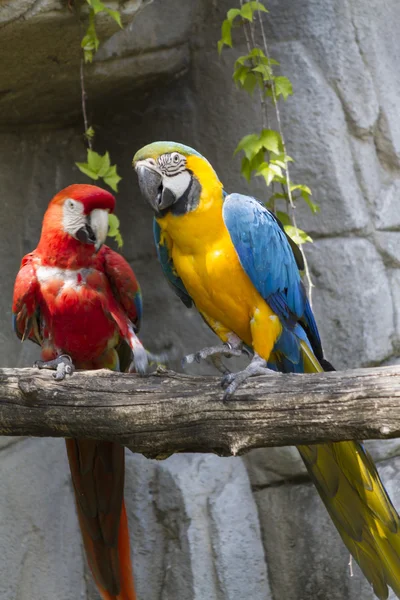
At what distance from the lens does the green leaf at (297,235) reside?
282 cm

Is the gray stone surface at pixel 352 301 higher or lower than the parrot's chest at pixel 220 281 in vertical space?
higher

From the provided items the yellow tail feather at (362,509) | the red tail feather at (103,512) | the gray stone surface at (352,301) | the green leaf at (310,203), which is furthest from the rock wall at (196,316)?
the yellow tail feather at (362,509)

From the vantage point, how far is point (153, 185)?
211cm

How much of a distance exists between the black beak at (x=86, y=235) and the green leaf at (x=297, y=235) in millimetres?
718

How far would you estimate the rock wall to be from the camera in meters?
2.96

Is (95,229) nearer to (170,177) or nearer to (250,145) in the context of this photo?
(170,177)

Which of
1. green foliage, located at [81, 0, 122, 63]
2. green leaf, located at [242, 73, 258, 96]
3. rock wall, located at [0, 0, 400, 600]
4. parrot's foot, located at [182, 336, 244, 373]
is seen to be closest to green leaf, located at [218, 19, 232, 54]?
green leaf, located at [242, 73, 258, 96]

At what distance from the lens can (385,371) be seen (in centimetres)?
175

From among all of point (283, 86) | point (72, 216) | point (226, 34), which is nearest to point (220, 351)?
point (72, 216)

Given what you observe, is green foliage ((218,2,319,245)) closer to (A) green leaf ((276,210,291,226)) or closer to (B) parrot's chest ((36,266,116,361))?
(A) green leaf ((276,210,291,226))

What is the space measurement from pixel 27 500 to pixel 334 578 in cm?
115

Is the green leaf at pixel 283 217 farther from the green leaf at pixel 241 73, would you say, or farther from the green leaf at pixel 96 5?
the green leaf at pixel 96 5

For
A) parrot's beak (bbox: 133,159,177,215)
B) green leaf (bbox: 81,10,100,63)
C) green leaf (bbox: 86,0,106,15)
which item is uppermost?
green leaf (bbox: 81,10,100,63)

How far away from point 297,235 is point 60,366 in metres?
1.03
